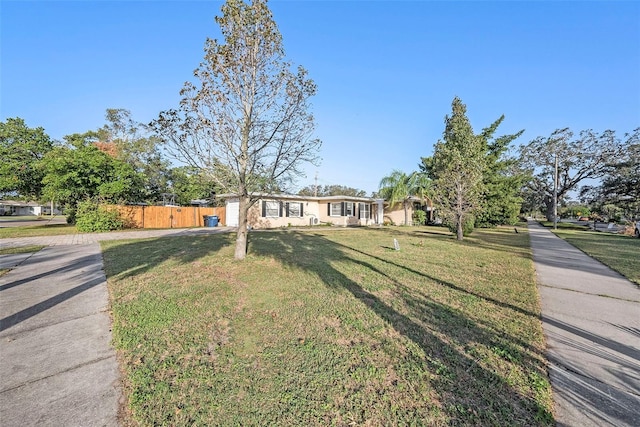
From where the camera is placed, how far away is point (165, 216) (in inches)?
821

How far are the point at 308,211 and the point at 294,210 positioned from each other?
1.57 metres

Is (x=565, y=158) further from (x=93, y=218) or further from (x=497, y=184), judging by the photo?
(x=93, y=218)

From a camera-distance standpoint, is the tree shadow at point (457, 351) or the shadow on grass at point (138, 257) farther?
the shadow on grass at point (138, 257)

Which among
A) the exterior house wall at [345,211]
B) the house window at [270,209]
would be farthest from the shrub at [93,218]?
the exterior house wall at [345,211]

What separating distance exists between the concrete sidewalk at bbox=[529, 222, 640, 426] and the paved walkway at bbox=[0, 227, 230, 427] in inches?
141

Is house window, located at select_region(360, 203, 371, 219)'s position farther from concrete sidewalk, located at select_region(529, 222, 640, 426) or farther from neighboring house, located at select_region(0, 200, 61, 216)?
neighboring house, located at select_region(0, 200, 61, 216)

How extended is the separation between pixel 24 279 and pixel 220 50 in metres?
6.64

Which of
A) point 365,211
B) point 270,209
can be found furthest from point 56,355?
point 365,211

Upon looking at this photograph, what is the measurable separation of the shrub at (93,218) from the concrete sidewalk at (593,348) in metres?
19.8

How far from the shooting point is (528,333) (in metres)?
3.35

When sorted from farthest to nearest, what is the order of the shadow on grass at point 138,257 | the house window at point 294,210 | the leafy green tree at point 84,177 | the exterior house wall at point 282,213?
1. the house window at point 294,210
2. the exterior house wall at point 282,213
3. the leafy green tree at point 84,177
4. the shadow on grass at point 138,257

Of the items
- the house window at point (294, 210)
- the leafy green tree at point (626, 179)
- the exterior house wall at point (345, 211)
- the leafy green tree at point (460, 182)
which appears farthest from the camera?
the leafy green tree at point (626, 179)

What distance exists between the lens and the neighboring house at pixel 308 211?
21188 mm

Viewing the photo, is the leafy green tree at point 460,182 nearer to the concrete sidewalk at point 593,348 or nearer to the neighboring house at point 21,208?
the concrete sidewalk at point 593,348
